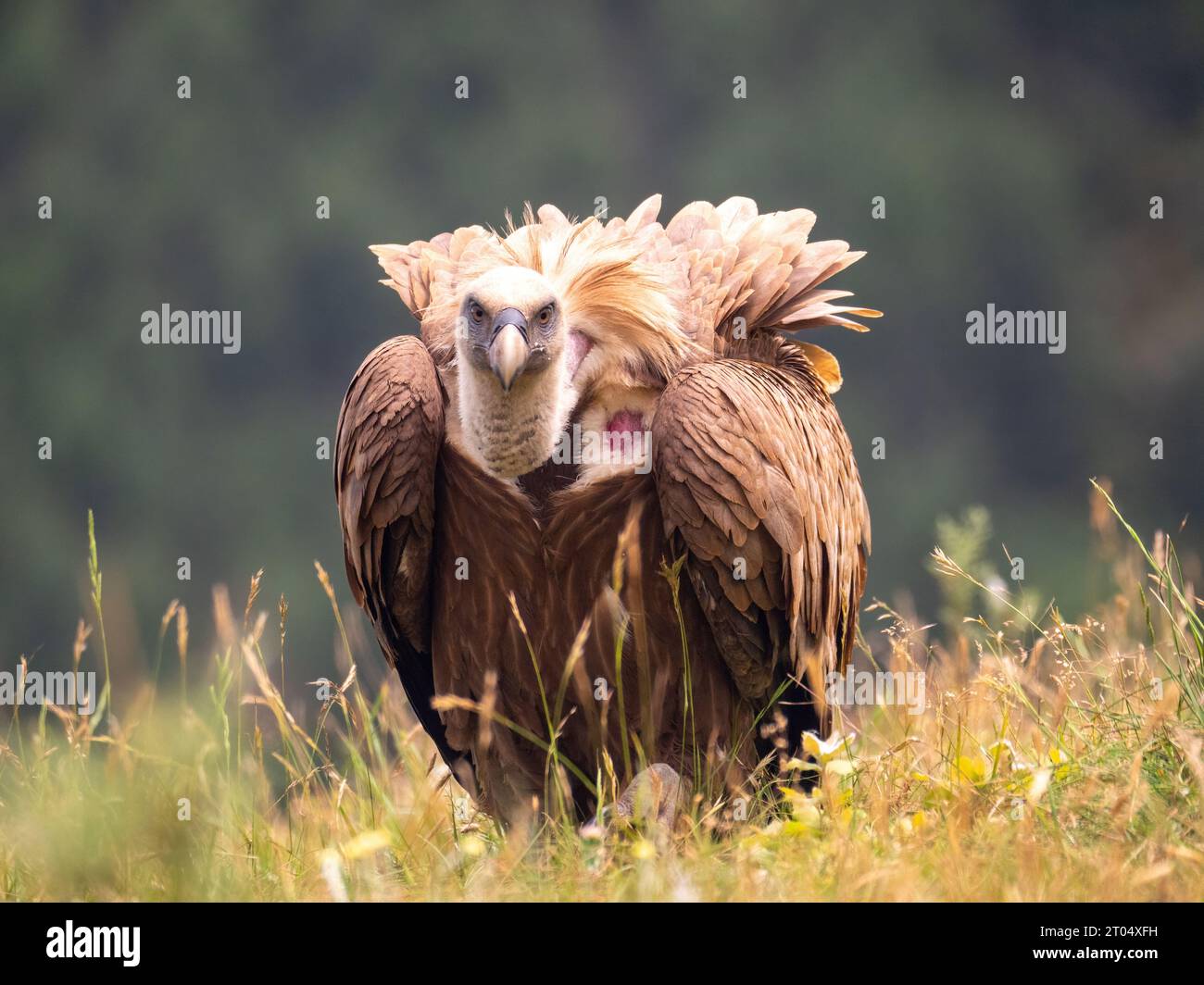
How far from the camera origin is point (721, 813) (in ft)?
16.4

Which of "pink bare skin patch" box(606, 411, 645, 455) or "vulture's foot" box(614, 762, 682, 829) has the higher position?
"pink bare skin patch" box(606, 411, 645, 455)

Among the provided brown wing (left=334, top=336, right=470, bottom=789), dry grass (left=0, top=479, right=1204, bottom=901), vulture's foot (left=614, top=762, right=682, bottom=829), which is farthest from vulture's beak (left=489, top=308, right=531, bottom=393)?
vulture's foot (left=614, top=762, right=682, bottom=829)

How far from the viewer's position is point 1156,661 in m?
5.26

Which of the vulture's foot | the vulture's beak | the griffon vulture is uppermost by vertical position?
the vulture's beak

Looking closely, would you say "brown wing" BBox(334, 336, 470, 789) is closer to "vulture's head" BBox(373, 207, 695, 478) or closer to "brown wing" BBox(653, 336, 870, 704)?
"vulture's head" BBox(373, 207, 695, 478)

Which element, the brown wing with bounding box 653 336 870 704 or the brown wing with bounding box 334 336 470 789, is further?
the brown wing with bounding box 334 336 470 789

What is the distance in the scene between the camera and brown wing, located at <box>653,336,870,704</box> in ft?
15.9

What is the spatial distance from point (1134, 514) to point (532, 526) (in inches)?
754

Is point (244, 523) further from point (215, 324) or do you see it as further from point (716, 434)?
point (716, 434)

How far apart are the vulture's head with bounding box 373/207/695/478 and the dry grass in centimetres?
70

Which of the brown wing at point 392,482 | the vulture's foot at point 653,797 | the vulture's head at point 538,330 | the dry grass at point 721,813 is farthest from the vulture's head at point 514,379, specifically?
the vulture's foot at point 653,797

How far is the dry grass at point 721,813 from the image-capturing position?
3.96 metres

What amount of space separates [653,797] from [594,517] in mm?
853

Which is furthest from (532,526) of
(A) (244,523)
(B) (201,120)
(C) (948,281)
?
(B) (201,120)
